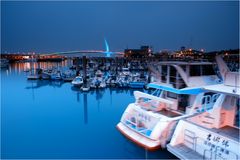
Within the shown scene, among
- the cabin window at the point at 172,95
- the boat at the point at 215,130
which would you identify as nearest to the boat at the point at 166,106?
the cabin window at the point at 172,95

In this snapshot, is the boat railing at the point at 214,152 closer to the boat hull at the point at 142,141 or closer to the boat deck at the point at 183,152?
the boat deck at the point at 183,152

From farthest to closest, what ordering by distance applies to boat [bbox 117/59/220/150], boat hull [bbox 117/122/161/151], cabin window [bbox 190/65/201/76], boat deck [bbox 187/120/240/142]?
cabin window [bbox 190/65/201/76] → boat [bbox 117/59/220/150] → boat hull [bbox 117/122/161/151] → boat deck [bbox 187/120/240/142]

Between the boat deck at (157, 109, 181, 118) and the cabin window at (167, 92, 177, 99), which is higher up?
the cabin window at (167, 92, 177, 99)

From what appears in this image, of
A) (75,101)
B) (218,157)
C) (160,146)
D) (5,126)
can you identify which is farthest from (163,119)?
(75,101)

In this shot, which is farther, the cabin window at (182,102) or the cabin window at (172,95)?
the cabin window at (172,95)

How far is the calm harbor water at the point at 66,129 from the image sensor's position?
6836 millimetres

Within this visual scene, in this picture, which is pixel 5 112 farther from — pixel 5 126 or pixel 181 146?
pixel 181 146

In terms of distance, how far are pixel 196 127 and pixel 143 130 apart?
1958 mm

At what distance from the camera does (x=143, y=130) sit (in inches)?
263

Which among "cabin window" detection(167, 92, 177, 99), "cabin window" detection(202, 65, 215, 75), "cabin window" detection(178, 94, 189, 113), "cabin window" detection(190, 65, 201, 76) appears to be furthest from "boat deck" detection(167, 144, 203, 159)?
"cabin window" detection(202, 65, 215, 75)

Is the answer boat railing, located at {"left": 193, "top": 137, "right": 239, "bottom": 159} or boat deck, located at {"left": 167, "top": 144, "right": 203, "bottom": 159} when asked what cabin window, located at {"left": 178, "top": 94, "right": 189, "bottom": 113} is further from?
boat railing, located at {"left": 193, "top": 137, "right": 239, "bottom": 159}

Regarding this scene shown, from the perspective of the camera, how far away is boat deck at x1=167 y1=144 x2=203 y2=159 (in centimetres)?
495

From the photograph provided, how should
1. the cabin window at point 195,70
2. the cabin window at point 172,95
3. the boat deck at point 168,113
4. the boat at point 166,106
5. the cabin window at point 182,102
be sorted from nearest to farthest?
the boat at point 166,106 < the boat deck at point 168,113 < the cabin window at point 195,70 < the cabin window at point 182,102 < the cabin window at point 172,95

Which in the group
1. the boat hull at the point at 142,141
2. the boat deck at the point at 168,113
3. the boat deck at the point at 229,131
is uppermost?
the boat deck at the point at 168,113
